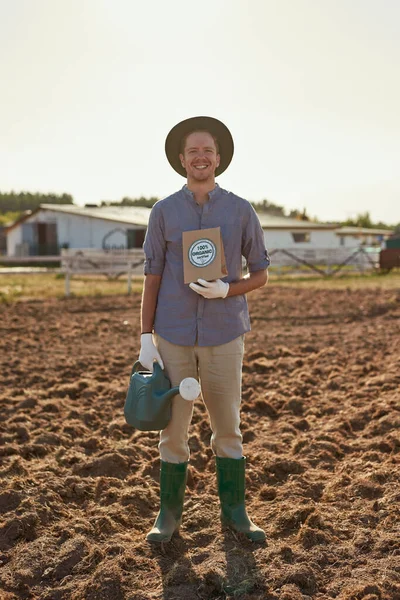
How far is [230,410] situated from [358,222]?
6190cm

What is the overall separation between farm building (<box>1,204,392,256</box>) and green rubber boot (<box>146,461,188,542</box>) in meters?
26.2

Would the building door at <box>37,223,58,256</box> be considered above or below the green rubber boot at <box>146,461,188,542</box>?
above

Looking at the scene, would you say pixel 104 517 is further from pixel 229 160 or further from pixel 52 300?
pixel 52 300

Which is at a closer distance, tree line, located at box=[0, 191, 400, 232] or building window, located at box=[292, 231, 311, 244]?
building window, located at box=[292, 231, 311, 244]

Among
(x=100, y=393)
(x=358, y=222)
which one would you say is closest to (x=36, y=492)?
(x=100, y=393)

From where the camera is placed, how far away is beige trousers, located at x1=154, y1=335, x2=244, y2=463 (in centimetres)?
321

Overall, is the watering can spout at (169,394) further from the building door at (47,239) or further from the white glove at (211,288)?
the building door at (47,239)

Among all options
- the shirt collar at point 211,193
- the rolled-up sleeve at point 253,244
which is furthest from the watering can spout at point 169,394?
the shirt collar at point 211,193

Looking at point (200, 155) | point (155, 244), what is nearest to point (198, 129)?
point (200, 155)

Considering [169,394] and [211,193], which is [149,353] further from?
[211,193]

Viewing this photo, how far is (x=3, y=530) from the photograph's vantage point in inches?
135

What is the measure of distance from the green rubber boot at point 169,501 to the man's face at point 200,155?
1.35 m

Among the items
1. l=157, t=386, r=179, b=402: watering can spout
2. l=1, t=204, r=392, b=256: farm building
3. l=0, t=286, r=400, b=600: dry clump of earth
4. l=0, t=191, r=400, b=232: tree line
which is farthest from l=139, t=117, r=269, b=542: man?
l=0, t=191, r=400, b=232: tree line

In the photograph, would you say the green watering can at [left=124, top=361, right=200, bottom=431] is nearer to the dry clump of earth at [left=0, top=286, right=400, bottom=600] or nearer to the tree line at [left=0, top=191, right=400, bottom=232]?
the dry clump of earth at [left=0, top=286, right=400, bottom=600]
